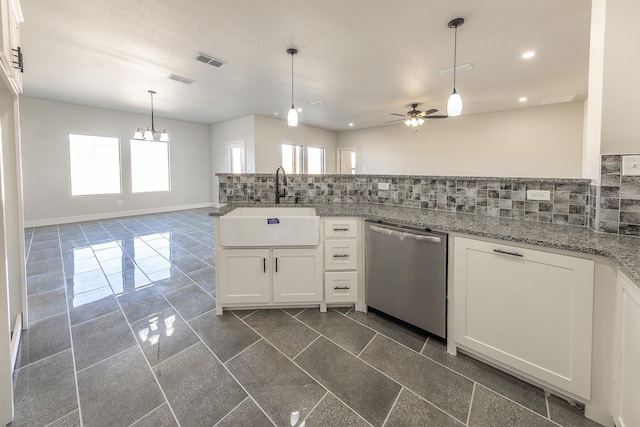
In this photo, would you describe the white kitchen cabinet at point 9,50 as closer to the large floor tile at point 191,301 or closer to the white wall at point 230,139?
the large floor tile at point 191,301

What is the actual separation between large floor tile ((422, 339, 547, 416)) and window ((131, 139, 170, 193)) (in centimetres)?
775

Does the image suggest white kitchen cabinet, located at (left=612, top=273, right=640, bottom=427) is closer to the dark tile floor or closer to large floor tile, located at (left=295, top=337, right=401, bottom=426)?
the dark tile floor

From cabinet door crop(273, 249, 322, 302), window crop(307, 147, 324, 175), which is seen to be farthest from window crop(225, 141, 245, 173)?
cabinet door crop(273, 249, 322, 302)

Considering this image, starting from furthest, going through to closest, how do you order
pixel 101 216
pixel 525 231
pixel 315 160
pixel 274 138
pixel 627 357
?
pixel 315 160
pixel 274 138
pixel 101 216
pixel 525 231
pixel 627 357

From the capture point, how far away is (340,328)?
78.2 inches

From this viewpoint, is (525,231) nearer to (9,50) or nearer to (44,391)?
(44,391)

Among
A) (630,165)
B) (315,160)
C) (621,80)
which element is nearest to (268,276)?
(630,165)

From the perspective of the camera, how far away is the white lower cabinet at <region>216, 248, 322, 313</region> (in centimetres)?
212

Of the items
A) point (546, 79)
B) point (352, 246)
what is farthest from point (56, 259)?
point (546, 79)

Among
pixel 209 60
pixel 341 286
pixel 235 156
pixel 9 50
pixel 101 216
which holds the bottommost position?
pixel 341 286

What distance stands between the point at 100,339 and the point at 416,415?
209 cm

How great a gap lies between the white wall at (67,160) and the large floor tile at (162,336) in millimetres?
5722

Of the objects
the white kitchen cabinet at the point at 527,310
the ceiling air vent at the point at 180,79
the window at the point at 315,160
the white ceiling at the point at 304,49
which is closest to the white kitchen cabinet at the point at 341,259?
the white kitchen cabinet at the point at 527,310

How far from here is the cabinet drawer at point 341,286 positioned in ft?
7.19
